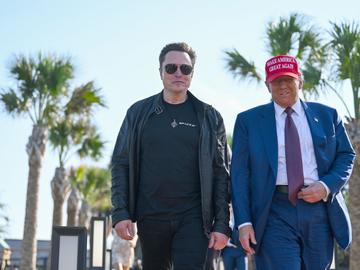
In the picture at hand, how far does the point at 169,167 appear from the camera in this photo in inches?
197

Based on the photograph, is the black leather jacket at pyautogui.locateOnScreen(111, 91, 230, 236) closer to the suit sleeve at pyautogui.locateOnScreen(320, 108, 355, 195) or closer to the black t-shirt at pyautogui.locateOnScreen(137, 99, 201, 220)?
the black t-shirt at pyautogui.locateOnScreen(137, 99, 201, 220)

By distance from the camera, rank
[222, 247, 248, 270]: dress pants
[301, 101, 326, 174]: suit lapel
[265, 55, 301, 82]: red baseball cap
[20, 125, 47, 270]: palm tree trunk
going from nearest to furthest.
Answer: [301, 101, 326, 174]: suit lapel, [265, 55, 301, 82]: red baseball cap, [222, 247, 248, 270]: dress pants, [20, 125, 47, 270]: palm tree trunk

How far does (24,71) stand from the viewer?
76.4 feet

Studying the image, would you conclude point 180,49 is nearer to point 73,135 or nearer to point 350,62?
point 350,62

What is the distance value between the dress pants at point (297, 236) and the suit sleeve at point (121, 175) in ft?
3.20

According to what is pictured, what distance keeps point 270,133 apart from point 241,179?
1.18 ft

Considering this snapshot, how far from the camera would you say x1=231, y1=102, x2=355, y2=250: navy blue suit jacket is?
4.77m

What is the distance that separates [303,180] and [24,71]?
64.1ft

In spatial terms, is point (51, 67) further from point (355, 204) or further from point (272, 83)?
point (272, 83)

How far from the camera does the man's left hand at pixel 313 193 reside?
4.63m

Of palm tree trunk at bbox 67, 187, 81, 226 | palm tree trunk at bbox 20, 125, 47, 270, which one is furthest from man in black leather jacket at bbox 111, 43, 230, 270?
palm tree trunk at bbox 67, 187, 81, 226

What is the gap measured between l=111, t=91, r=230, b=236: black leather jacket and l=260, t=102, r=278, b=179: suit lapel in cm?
35

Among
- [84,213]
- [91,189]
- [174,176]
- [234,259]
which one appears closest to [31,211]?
[234,259]

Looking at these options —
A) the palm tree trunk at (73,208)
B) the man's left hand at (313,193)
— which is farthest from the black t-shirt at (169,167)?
the palm tree trunk at (73,208)
